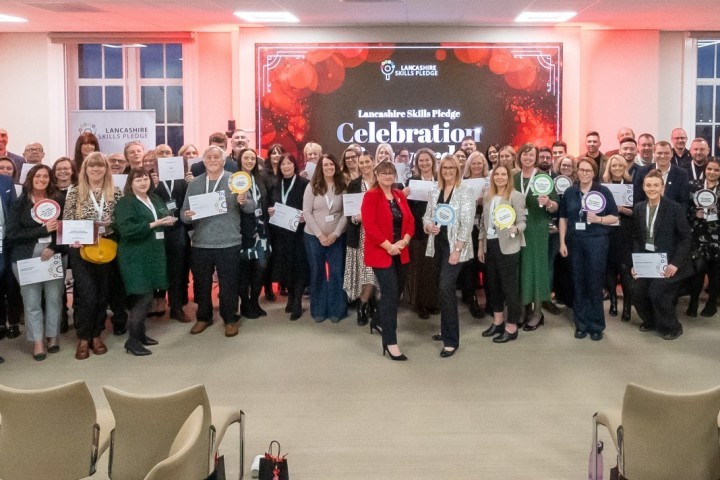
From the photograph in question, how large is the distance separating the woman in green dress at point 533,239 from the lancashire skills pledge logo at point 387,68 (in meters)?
5.00

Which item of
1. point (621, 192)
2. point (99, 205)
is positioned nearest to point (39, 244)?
point (99, 205)

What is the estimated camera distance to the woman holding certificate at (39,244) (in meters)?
5.94

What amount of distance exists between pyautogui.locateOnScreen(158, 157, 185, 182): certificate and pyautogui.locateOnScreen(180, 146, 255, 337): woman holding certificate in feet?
0.99

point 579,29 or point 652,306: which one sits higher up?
point 579,29

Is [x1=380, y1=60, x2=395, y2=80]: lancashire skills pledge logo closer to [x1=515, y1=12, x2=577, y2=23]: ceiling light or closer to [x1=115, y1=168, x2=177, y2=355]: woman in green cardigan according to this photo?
[x1=515, y1=12, x2=577, y2=23]: ceiling light

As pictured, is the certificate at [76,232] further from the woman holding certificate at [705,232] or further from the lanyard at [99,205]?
the woman holding certificate at [705,232]

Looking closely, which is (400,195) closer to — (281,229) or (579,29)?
(281,229)

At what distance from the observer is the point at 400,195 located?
6121mm

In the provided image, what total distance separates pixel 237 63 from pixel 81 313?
6246 mm

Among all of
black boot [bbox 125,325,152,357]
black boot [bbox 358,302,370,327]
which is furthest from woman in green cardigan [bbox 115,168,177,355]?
black boot [bbox 358,302,370,327]

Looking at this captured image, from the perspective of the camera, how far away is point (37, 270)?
19.6 ft

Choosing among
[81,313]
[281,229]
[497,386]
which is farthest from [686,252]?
[81,313]

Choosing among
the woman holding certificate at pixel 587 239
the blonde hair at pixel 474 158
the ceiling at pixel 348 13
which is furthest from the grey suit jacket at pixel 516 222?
the ceiling at pixel 348 13

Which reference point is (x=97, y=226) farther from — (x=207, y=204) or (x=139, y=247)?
(x=207, y=204)
